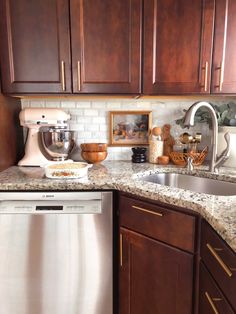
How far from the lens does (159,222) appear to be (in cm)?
116

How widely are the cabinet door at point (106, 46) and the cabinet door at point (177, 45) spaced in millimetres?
72

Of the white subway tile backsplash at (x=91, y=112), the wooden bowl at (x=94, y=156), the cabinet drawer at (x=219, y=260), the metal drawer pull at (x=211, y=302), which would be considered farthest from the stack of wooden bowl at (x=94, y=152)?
the metal drawer pull at (x=211, y=302)

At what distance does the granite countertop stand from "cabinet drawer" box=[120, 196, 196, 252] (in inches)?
2.2

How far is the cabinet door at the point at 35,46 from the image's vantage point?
1459 mm

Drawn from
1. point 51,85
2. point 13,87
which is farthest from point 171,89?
point 13,87

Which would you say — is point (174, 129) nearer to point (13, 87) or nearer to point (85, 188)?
point (85, 188)

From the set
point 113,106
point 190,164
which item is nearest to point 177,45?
point 113,106

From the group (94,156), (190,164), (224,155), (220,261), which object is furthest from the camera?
(94,156)

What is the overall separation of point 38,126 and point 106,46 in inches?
26.4

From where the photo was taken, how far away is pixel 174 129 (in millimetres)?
1902

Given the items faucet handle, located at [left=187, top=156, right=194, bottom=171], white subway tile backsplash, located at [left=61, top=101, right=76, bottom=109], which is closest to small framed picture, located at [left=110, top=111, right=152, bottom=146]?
white subway tile backsplash, located at [left=61, top=101, right=76, bottom=109]

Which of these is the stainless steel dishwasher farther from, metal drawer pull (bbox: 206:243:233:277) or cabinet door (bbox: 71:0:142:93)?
cabinet door (bbox: 71:0:142:93)

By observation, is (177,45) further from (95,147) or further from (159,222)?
(159,222)

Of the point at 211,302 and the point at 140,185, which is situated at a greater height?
the point at 140,185
